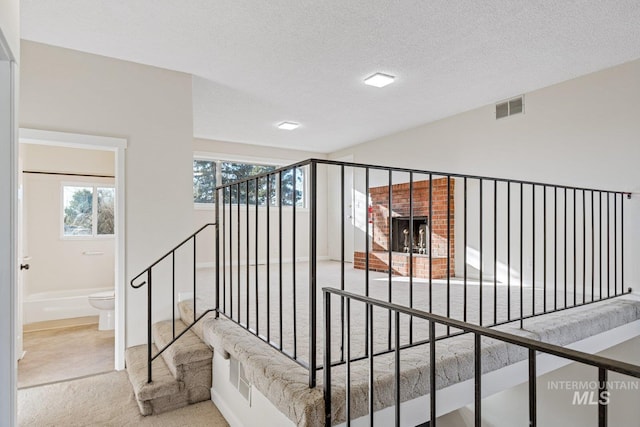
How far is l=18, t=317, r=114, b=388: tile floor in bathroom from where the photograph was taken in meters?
2.91

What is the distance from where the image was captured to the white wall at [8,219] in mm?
1258

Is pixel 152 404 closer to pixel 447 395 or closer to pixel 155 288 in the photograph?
pixel 155 288

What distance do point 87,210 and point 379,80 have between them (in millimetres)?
4432

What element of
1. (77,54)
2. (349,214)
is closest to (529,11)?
(77,54)

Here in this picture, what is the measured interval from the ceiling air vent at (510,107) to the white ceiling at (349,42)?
0.13 meters

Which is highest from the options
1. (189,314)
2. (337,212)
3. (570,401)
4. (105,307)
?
(337,212)

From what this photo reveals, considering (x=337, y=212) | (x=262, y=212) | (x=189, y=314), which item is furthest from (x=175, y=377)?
(x=337, y=212)

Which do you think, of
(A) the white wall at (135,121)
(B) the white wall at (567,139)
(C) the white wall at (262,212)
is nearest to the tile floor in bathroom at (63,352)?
(A) the white wall at (135,121)

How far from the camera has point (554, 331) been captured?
242cm

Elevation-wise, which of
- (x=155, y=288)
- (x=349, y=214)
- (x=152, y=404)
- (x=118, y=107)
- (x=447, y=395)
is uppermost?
(x=118, y=107)

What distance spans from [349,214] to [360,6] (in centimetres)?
464

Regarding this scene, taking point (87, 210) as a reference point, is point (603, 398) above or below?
below

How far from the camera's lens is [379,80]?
11.9 ft

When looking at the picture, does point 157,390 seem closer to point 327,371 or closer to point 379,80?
point 327,371
